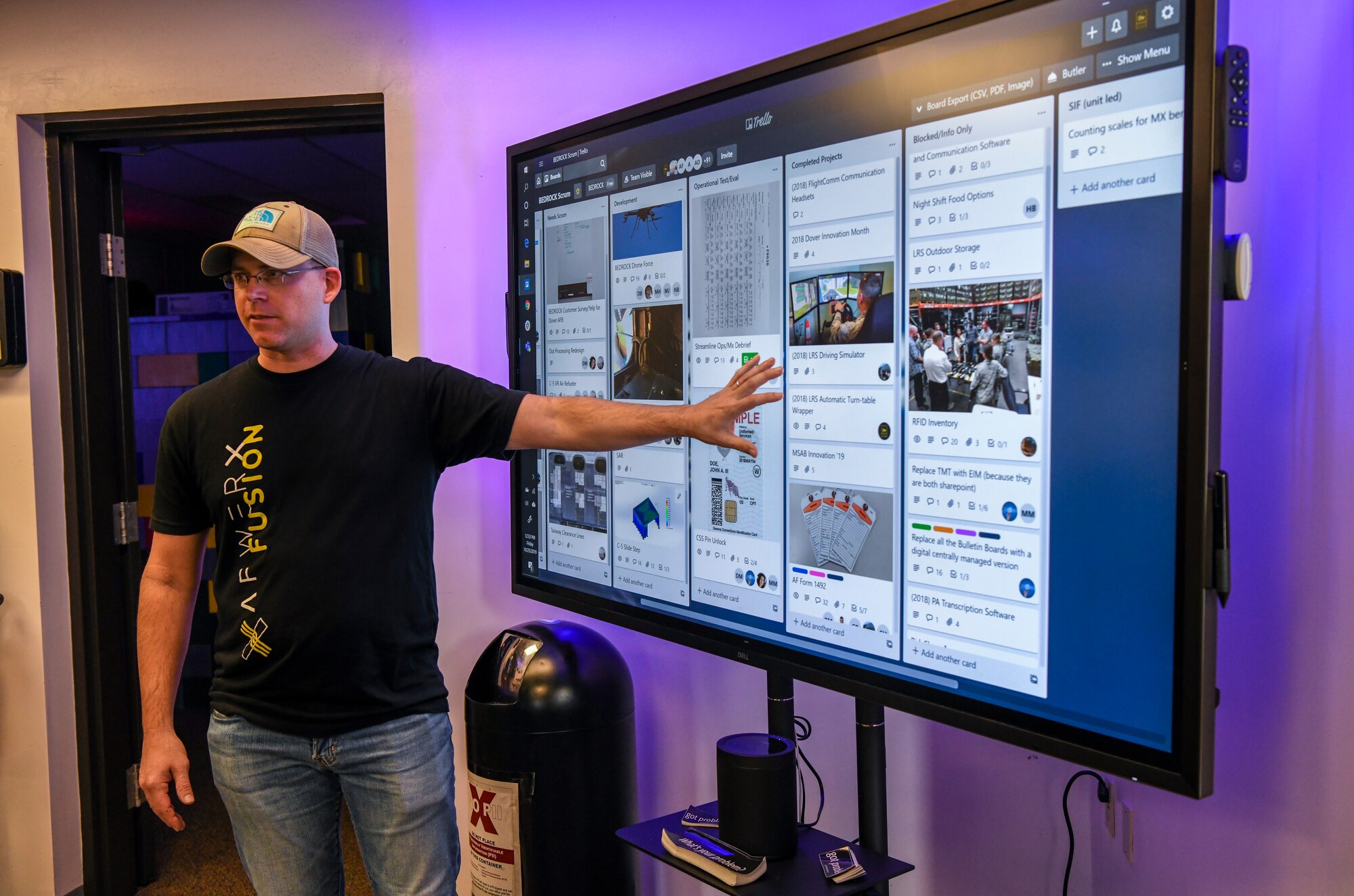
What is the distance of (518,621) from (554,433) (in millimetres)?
1001

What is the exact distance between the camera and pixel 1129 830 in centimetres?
163

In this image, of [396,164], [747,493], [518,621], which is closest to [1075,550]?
[747,493]

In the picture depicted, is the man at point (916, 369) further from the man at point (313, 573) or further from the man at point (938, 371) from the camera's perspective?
the man at point (313, 573)

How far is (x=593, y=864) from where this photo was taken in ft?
6.47

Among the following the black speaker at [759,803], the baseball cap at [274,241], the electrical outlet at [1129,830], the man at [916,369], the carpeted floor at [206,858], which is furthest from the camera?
the carpeted floor at [206,858]

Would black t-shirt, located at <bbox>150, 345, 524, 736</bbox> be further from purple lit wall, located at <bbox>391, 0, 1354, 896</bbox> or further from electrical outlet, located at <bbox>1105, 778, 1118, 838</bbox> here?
electrical outlet, located at <bbox>1105, 778, 1118, 838</bbox>

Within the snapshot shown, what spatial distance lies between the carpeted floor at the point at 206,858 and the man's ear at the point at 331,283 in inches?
69.8

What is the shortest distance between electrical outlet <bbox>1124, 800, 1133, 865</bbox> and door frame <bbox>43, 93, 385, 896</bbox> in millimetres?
2453

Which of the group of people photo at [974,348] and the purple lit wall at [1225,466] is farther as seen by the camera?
the purple lit wall at [1225,466]

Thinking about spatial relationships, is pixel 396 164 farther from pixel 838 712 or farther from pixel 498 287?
pixel 838 712

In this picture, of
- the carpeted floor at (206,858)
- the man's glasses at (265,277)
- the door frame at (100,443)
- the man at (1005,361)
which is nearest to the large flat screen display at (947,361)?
the man at (1005,361)

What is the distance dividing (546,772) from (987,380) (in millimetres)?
1193

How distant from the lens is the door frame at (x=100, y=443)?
2.79 metres

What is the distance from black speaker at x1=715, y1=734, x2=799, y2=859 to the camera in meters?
1.52
